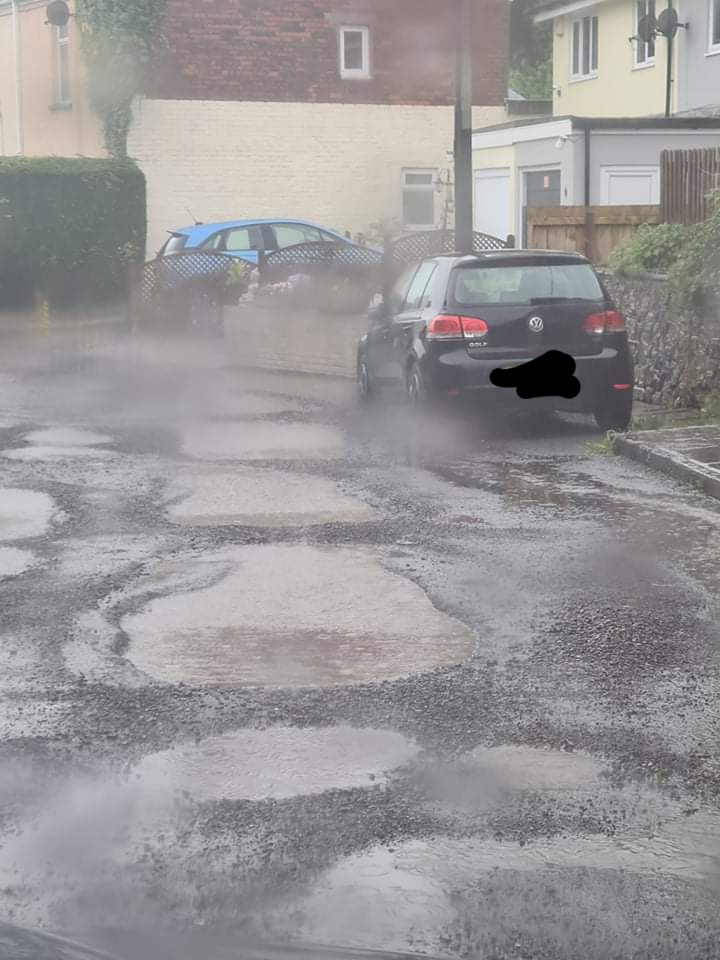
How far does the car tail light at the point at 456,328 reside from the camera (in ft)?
38.7

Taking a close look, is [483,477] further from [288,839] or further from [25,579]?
[288,839]

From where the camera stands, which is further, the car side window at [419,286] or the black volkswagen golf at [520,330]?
the car side window at [419,286]

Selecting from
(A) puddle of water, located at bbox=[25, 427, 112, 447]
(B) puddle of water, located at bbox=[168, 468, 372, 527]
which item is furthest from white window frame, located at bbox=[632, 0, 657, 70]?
(B) puddle of water, located at bbox=[168, 468, 372, 527]

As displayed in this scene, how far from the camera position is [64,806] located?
4402 mm

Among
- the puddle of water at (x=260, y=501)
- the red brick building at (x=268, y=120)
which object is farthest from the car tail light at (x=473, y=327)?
the red brick building at (x=268, y=120)

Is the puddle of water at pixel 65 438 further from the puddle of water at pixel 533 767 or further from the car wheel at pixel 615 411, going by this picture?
the puddle of water at pixel 533 767

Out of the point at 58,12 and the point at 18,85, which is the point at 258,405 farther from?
the point at 18,85

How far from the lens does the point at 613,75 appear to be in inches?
1157

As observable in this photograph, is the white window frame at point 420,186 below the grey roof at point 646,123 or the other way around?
below

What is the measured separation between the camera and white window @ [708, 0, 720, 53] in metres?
26.2

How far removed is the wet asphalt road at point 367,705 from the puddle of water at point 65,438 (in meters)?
1.27

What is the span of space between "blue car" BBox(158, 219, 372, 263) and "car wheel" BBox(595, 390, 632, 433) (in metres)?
12.3

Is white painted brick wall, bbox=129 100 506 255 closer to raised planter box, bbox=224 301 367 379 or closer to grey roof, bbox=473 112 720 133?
grey roof, bbox=473 112 720 133

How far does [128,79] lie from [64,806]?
2691cm
